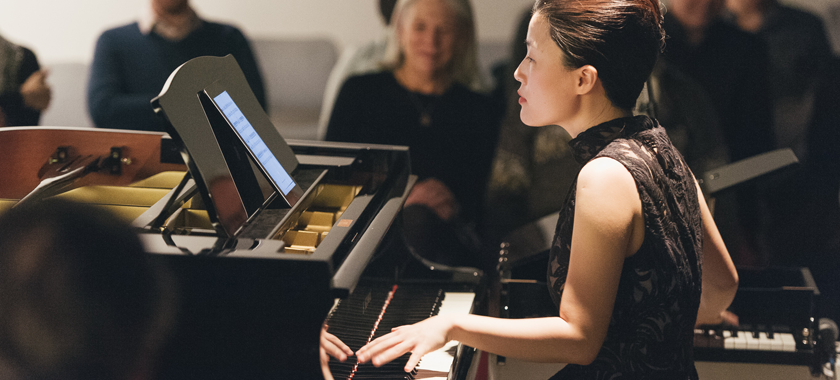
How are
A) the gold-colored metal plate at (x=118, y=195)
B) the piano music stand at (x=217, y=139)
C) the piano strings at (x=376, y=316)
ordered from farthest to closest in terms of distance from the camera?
1. the gold-colored metal plate at (x=118, y=195)
2. the piano strings at (x=376, y=316)
3. the piano music stand at (x=217, y=139)

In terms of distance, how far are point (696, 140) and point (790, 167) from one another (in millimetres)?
1036

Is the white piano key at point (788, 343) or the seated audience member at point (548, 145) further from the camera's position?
the seated audience member at point (548, 145)

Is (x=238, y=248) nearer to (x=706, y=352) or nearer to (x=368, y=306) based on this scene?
(x=368, y=306)

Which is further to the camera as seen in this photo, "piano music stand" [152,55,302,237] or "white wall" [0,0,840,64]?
"white wall" [0,0,840,64]

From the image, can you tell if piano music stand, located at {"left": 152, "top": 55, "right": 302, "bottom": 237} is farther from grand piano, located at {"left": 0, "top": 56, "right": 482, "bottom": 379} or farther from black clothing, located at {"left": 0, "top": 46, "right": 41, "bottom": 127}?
black clothing, located at {"left": 0, "top": 46, "right": 41, "bottom": 127}

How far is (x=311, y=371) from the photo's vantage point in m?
1.04

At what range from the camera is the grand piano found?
1021mm

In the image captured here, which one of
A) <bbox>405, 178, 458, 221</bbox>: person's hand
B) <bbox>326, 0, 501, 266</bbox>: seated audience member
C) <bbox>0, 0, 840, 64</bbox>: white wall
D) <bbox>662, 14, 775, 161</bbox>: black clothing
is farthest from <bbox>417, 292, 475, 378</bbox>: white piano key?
<bbox>662, 14, 775, 161</bbox>: black clothing

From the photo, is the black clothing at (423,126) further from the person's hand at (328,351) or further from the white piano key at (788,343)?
the person's hand at (328,351)

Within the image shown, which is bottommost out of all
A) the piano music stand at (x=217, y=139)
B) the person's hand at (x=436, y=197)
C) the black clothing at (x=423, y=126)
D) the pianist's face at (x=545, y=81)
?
the person's hand at (x=436, y=197)

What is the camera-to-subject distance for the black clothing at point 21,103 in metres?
3.00

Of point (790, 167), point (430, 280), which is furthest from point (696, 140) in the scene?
point (430, 280)

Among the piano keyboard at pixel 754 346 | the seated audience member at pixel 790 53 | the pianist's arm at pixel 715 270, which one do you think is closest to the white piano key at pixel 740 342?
the piano keyboard at pixel 754 346

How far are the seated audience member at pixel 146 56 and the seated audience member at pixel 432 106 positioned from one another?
0.58 metres
